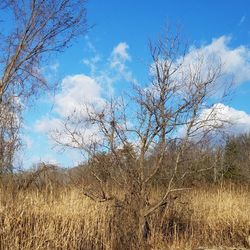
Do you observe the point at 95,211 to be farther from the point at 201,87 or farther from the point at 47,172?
the point at 201,87

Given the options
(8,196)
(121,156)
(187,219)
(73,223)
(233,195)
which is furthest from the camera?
(233,195)

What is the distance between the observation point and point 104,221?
8867 mm

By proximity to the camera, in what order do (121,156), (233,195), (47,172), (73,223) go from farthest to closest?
(233,195)
(47,172)
(121,156)
(73,223)

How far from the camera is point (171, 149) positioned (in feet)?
30.6

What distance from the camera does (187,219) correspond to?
10.4m

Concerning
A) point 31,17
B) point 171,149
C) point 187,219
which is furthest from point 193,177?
point 31,17

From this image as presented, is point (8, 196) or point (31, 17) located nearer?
point (8, 196)

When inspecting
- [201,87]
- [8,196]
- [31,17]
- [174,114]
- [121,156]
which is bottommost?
[8,196]

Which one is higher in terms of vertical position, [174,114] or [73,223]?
[174,114]

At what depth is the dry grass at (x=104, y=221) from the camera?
7.55m

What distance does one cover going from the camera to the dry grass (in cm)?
755

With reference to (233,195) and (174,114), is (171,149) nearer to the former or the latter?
(174,114)

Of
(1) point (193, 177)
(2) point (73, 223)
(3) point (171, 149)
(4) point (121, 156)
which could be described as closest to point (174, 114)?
(3) point (171, 149)

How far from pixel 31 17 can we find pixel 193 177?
5720 millimetres
